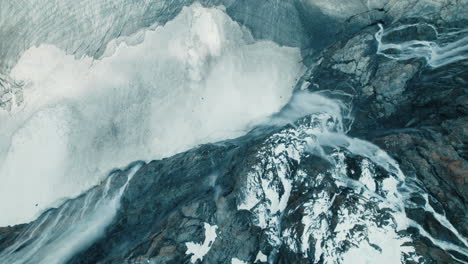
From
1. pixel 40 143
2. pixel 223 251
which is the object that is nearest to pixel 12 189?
pixel 40 143

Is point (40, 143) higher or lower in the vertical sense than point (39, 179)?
higher

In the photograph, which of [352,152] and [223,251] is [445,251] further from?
[223,251]

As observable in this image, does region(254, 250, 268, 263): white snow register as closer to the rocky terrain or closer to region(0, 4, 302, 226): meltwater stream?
the rocky terrain

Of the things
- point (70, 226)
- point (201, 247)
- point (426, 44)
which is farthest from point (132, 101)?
point (426, 44)

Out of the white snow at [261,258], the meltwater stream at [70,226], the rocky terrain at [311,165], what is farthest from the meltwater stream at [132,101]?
the white snow at [261,258]

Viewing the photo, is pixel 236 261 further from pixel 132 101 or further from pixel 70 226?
pixel 132 101

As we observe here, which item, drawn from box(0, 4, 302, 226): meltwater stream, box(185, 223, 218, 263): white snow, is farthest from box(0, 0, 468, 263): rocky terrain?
box(0, 4, 302, 226): meltwater stream
